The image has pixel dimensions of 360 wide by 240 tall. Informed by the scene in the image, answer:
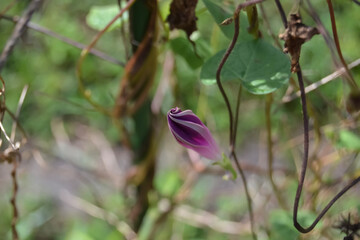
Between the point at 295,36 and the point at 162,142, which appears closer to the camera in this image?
the point at 295,36

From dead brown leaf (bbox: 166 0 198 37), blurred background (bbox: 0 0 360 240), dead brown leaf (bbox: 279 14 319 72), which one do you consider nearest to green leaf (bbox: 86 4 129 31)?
blurred background (bbox: 0 0 360 240)

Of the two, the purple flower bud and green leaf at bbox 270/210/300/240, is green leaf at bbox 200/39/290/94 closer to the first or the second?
the purple flower bud

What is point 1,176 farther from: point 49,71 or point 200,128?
point 200,128

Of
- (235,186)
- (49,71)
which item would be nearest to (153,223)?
(235,186)

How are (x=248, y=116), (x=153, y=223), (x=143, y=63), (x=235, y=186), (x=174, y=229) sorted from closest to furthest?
(x=143, y=63) < (x=153, y=223) < (x=174, y=229) < (x=235, y=186) < (x=248, y=116)

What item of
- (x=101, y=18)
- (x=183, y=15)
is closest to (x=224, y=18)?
(x=183, y=15)

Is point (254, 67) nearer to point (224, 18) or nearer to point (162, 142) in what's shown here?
point (224, 18)
